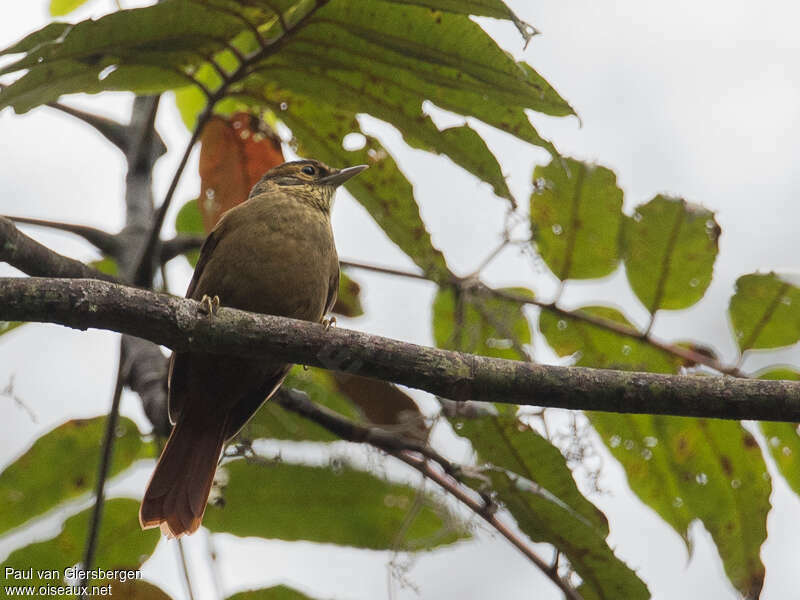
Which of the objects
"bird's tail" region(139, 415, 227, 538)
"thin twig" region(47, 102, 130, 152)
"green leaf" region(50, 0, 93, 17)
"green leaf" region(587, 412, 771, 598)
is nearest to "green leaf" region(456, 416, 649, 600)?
"green leaf" region(587, 412, 771, 598)

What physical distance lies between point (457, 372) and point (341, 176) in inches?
68.2

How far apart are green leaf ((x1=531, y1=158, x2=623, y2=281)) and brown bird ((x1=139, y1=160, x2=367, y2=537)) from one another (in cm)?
64

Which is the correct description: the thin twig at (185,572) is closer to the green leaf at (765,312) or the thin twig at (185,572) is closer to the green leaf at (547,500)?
the green leaf at (547,500)

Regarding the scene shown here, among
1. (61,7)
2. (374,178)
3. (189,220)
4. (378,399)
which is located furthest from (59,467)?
(61,7)

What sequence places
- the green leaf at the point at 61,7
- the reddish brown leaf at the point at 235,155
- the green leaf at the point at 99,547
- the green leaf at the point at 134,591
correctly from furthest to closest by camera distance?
the green leaf at the point at 61,7, the reddish brown leaf at the point at 235,155, the green leaf at the point at 99,547, the green leaf at the point at 134,591

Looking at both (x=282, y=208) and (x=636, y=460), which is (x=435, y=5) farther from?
(x=636, y=460)

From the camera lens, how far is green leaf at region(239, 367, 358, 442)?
11.5 feet

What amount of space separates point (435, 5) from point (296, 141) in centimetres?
109

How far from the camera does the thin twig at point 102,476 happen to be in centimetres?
298

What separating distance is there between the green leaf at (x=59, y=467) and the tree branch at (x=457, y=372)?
1.18 meters

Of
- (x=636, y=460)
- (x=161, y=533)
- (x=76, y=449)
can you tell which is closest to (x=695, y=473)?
(x=636, y=460)

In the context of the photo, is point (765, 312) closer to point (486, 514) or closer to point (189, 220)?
point (486, 514)

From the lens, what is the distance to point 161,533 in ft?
10.8

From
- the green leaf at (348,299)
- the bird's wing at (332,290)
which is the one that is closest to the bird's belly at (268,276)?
the bird's wing at (332,290)
